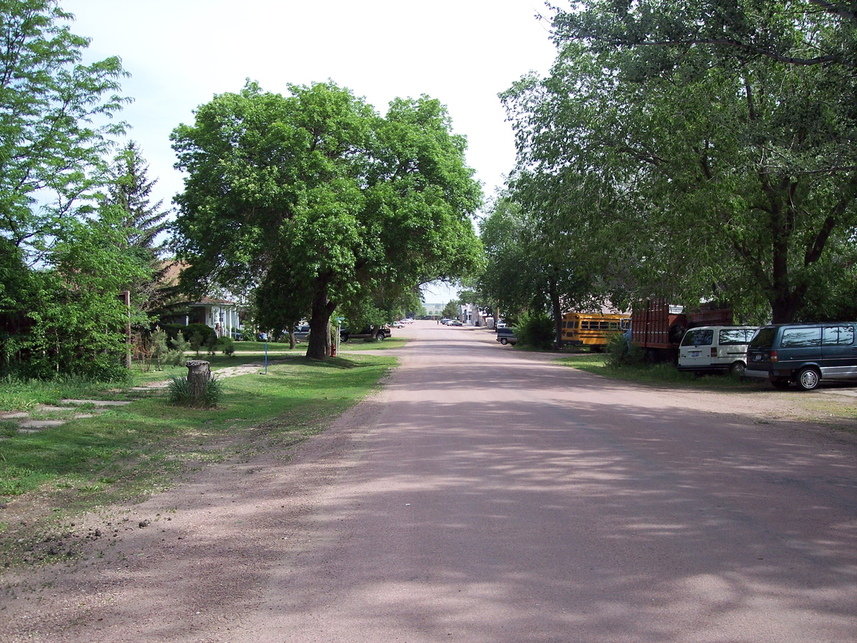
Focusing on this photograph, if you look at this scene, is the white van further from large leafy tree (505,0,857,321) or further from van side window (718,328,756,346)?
large leafy tree (505,0,857,321)

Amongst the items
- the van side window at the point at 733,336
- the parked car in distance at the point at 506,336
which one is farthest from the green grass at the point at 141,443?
the parked car in distance at the point at 506,336

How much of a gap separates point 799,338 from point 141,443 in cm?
1712

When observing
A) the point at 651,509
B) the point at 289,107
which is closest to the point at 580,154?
the point at 289,107

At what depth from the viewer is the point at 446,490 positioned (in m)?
7.99

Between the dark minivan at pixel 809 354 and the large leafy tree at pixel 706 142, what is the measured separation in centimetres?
226

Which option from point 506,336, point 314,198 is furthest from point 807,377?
point 506,336

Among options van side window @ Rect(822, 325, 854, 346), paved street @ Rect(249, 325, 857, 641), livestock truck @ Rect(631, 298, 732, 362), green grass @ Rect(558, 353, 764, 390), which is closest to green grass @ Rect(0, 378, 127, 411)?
paved street @ Rect(249, 325, 857, 641)

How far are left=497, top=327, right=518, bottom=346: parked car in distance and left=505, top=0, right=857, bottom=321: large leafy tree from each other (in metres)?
34.0

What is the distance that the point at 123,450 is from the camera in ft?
34.9

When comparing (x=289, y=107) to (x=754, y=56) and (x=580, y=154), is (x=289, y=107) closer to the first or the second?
(x=580, y=154)

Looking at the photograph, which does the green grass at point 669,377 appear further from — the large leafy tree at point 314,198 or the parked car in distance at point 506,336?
the parked car in distance at point 506,336

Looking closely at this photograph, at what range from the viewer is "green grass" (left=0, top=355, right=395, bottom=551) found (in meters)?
8.29

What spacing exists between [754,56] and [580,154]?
8903 millimetres

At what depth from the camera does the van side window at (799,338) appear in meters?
20.7
